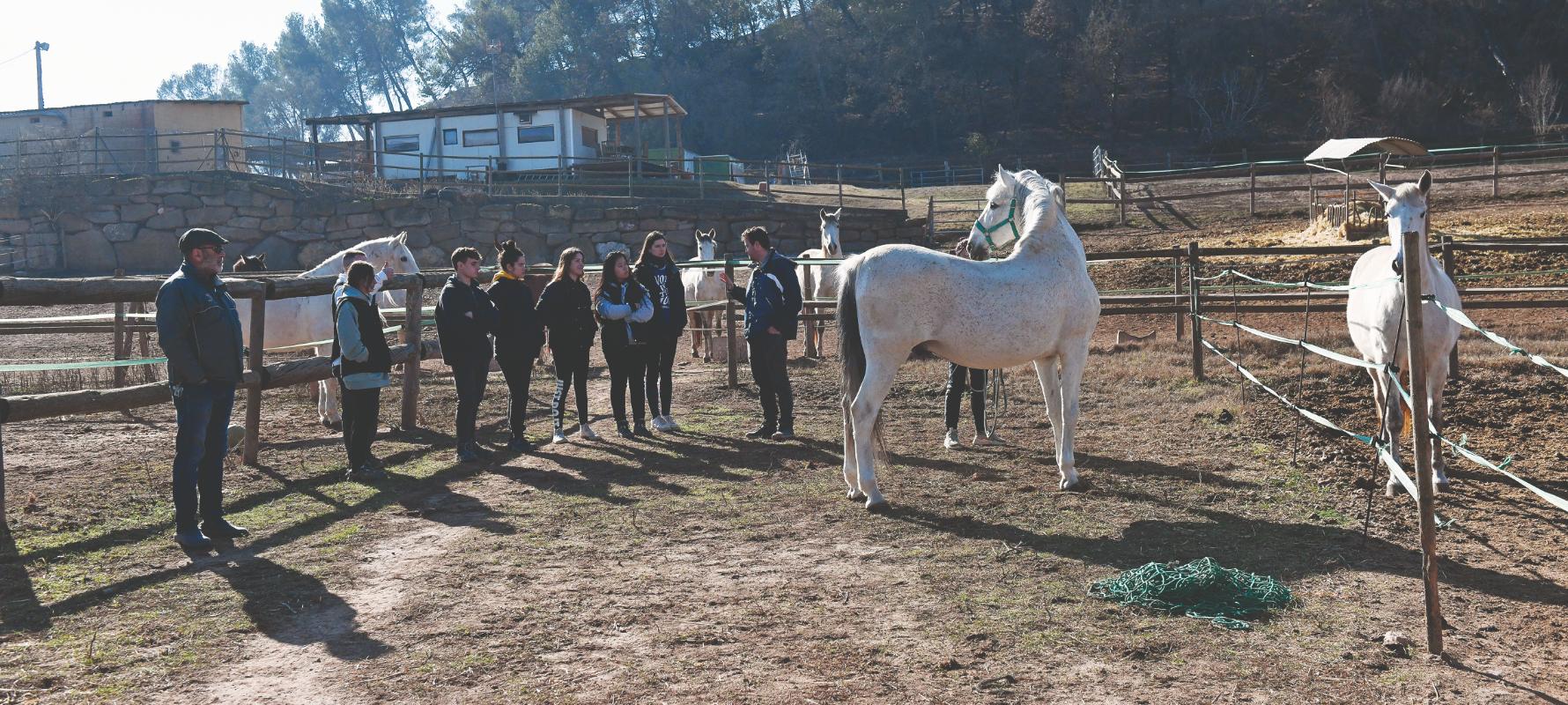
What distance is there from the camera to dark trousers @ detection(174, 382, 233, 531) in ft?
15.9

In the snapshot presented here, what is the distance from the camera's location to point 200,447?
491cm

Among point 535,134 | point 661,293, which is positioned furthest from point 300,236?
point 661,293

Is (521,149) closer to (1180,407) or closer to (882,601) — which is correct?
(1180,407)

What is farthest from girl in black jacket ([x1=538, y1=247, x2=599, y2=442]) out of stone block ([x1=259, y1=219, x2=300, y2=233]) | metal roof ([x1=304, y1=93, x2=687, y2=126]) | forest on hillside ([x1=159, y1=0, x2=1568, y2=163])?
forest on hillside ([x1=159, y1=0, x2=1568, y2=163])

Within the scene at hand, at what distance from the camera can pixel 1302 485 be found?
5590 mm

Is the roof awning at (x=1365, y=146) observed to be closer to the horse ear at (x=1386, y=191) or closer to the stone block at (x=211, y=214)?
the horse ear at (x=1386, y=191)

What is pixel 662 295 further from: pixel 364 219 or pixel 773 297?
pixel 364 219

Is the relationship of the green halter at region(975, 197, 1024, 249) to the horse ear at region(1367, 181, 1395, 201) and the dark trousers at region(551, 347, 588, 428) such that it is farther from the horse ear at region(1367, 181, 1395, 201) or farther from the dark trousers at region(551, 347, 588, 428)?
the dark trousers at region(551, 347, 588, 428)

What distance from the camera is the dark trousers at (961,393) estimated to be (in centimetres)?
707

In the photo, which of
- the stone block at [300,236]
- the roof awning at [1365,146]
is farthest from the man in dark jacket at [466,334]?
the stone block at [300,236]

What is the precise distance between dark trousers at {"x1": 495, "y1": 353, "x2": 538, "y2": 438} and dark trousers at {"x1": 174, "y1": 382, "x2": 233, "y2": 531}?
2372 millimetres

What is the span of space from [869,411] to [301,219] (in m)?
24.2

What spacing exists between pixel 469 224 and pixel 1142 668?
2369cm

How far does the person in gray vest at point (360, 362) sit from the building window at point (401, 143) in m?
27.8
